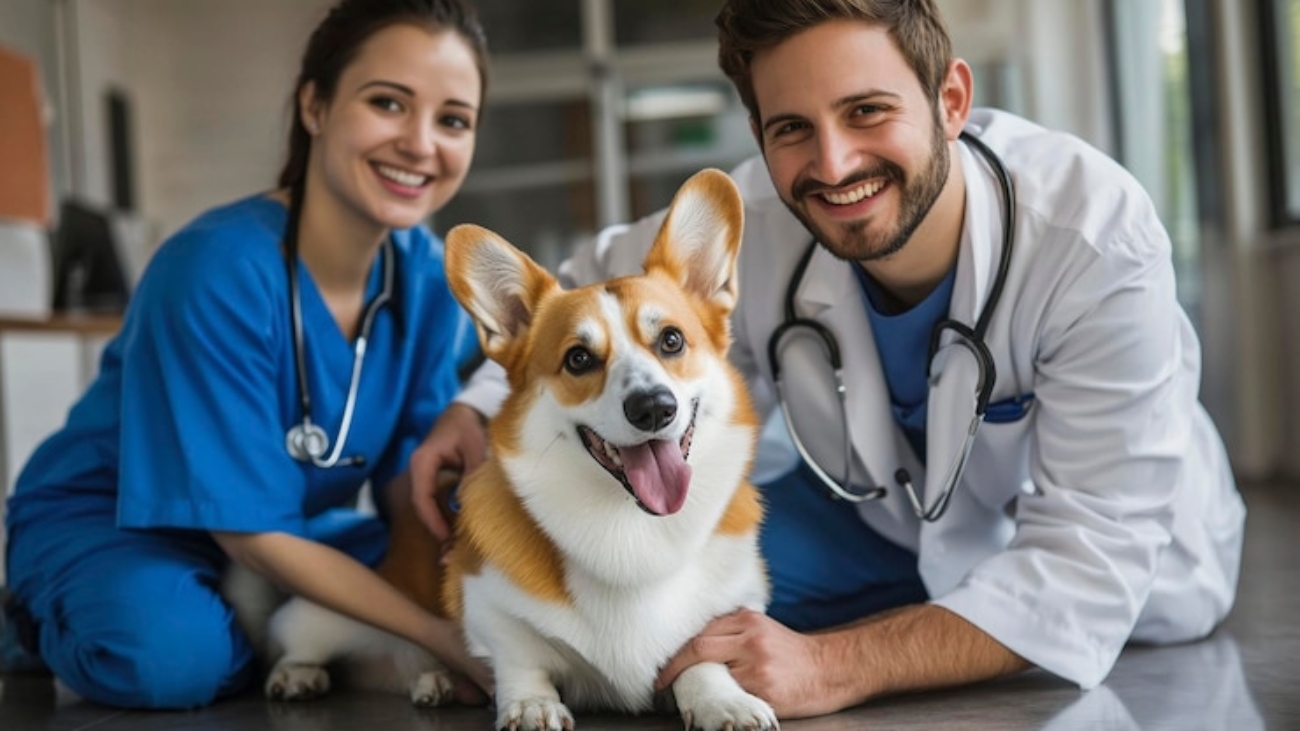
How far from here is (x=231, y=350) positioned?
1896 millimetres

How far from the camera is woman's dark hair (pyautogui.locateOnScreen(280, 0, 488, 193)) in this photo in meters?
2.12

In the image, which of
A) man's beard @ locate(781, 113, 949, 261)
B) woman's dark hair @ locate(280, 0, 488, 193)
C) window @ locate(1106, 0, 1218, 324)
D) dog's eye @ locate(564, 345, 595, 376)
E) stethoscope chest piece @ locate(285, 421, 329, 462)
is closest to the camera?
dog's eye @ locate(564, 345, 595, 376)

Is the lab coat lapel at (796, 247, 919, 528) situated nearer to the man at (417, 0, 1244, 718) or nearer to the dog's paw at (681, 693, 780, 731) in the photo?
the man at (417, 0, 1244, 718)

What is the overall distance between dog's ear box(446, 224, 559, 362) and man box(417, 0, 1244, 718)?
0.37m

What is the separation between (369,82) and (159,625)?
892 millimetres

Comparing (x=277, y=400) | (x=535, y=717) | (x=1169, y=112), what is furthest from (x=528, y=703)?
(x=1169, y=112)

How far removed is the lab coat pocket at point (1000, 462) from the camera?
184 centimetres

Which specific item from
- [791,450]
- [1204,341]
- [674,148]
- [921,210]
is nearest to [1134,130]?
[1204,341]

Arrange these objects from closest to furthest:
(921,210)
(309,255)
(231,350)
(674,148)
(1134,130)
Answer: (921,210) < (231,350) < (309,255) < (1134,130) < (674,148)

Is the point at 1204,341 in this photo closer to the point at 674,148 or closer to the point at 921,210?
the point at 674,148

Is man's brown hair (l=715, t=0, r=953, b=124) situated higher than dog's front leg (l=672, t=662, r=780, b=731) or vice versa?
man's brown hair (l=715, t=0, r=953, b=124)

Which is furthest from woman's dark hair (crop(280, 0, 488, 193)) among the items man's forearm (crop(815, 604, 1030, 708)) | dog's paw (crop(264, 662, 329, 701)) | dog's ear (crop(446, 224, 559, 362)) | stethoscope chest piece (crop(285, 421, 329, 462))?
man's forearm (crop(815, 604, 1030, 708))

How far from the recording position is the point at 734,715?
1421 millimetres

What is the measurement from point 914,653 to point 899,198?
0.59 m
